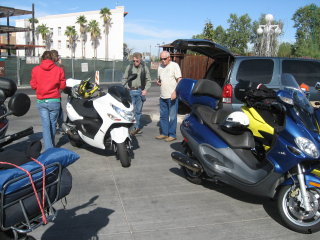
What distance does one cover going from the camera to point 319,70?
7395mm

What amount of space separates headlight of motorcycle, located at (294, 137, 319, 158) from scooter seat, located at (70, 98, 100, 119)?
3416mm

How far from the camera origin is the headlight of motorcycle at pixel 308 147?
317 centimetres

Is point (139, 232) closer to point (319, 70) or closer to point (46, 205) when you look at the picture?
point (46, 205)

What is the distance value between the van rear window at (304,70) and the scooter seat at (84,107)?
12.9 feet

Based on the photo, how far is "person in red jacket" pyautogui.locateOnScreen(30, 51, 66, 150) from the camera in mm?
5363

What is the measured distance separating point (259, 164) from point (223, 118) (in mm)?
712

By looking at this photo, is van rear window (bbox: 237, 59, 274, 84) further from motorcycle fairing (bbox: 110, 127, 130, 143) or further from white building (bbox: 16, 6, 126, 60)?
white building (bbox: 16, 6, 126, 60)

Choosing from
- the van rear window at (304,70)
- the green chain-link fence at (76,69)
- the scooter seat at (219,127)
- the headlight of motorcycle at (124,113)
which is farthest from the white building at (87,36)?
the scooter seat at (219,127)

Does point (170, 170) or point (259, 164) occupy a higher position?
point (259, 164)

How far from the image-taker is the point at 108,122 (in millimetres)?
5352

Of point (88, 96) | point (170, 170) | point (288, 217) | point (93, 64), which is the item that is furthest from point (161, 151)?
point (93, 64)

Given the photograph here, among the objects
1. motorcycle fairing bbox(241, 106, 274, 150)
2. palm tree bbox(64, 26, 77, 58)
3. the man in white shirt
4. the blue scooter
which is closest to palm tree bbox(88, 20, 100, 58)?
palm tree bbox(64, 26, 77, 58)

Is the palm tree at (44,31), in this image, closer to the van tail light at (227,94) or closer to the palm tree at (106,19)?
the palm tree at (106,19)

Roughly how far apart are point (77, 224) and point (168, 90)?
154 inches
